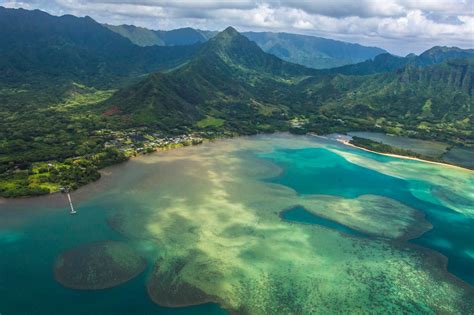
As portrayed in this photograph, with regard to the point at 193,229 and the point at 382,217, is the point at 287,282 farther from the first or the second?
the point at 382,217

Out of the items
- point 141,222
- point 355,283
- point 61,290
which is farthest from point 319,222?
point 61,290

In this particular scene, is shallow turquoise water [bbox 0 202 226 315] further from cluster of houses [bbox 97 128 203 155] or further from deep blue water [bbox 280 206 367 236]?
cluster of houses [bbox 97 128 203 155]

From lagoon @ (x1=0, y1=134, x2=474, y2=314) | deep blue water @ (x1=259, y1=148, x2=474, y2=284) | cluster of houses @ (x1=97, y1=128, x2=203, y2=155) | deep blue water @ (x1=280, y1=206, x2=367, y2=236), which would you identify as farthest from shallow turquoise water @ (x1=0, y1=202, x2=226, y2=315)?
cluster of houses @ (x1=97, y1=128, x2=203, y2=155)

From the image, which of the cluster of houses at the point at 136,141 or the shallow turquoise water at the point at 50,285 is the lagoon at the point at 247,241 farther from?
the cluster of houses at the point at 136,141

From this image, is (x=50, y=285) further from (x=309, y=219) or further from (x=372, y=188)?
(x=372, y=188)

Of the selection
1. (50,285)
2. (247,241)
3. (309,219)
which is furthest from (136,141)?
(50,285)
